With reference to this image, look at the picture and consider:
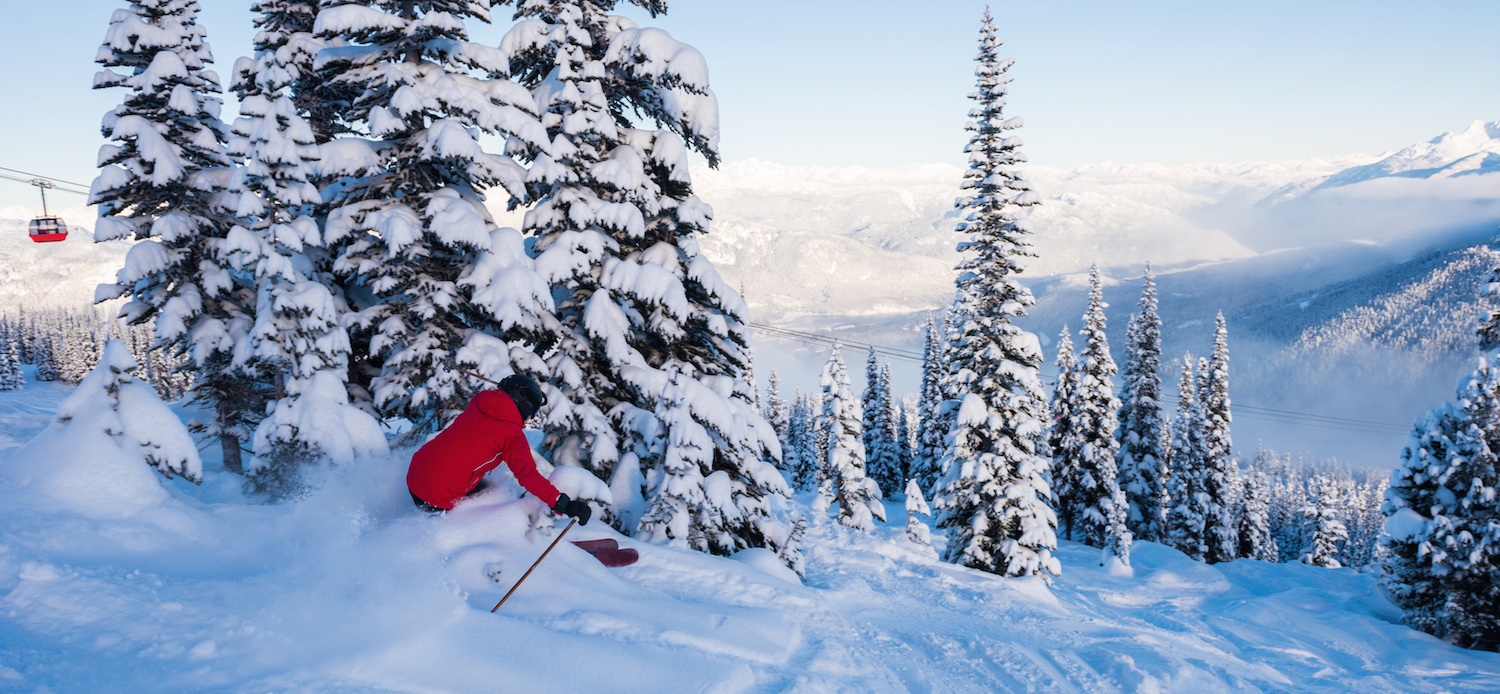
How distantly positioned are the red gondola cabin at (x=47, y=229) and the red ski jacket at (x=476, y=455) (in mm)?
28525

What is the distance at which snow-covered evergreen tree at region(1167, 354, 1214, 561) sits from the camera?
140 feet

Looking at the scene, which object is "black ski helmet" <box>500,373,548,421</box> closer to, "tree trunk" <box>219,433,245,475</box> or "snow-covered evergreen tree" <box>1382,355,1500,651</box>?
"tree trunk" <box>219,433,245,475</box>

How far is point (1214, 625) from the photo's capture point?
18047 mm

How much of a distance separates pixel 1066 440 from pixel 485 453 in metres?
41.3

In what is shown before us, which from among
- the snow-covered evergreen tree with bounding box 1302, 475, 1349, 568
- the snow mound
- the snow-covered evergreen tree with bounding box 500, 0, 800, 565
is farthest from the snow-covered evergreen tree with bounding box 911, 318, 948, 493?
the snow mound

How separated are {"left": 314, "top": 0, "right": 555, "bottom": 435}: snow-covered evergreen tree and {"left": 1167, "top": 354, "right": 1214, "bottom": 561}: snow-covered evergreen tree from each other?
1729 inches

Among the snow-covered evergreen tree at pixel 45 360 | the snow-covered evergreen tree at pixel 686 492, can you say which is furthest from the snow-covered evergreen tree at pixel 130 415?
the snow-covered evergreen tree at pixel 45 360

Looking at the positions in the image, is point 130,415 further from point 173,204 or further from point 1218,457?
point 1218,457

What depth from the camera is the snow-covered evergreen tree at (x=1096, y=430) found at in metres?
39.9

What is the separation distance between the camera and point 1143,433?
42.4 meters

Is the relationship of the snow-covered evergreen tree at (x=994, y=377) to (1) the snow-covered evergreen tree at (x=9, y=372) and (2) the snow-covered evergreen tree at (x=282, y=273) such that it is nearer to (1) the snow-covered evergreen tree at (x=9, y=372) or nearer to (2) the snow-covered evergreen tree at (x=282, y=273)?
(2) the snow-covered evergreen tree at (x=282, y=273)

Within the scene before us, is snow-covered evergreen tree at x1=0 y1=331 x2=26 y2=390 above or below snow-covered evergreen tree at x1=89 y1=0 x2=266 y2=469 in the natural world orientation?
below

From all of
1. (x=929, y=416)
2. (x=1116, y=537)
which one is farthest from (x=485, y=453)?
(x=929, y=416)

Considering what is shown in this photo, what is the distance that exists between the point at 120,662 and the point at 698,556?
20.0ft
